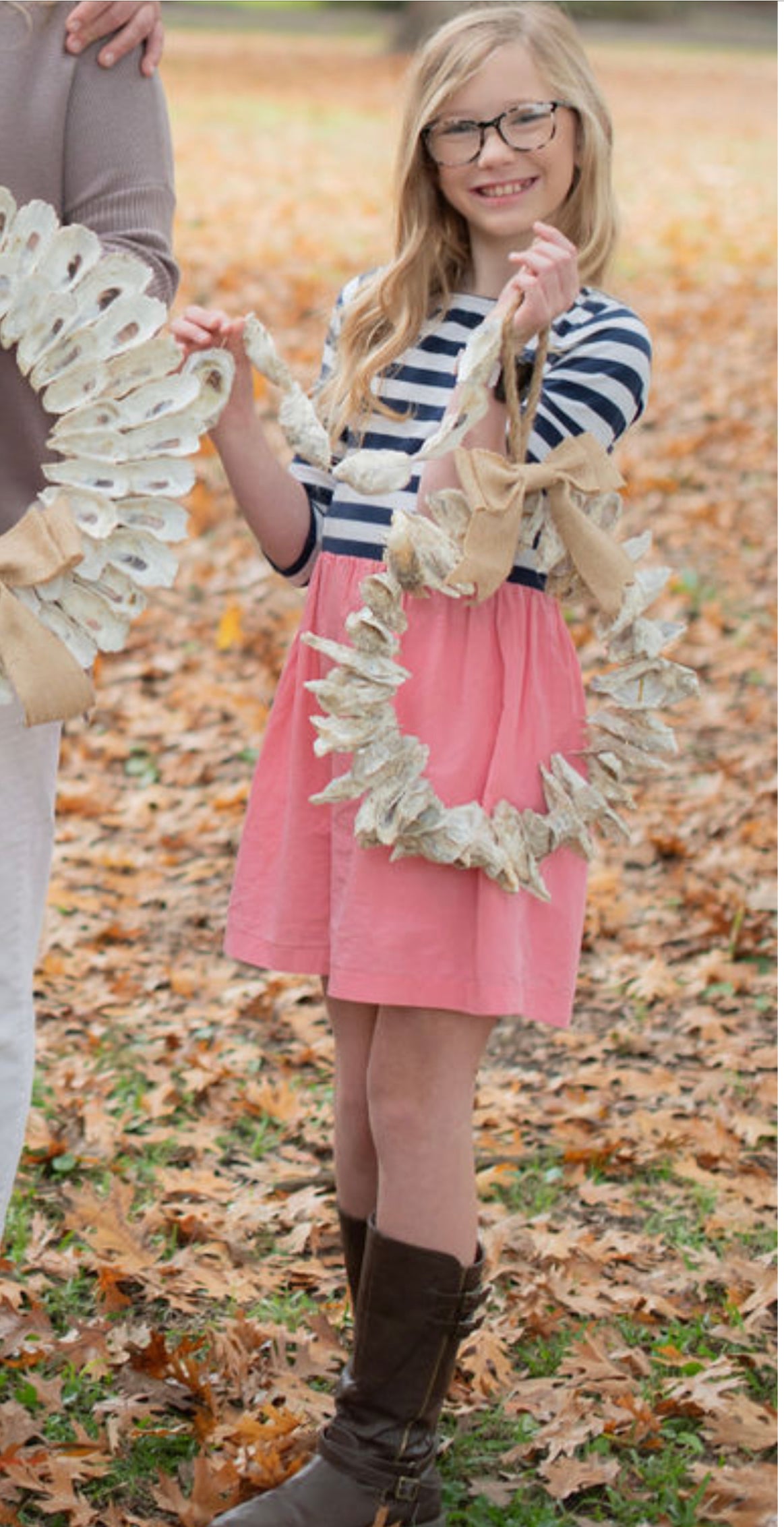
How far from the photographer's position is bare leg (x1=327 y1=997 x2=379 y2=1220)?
2.57 m

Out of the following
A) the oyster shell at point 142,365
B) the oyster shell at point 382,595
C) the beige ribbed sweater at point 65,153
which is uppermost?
the beige ribbed sweater at point 65,153

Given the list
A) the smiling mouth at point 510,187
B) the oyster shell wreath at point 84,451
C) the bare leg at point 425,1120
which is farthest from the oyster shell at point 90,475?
the bare leg at point 425,1120

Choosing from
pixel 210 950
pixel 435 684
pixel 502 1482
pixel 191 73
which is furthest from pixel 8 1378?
pixel 191 73

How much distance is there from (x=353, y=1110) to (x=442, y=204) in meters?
1.28

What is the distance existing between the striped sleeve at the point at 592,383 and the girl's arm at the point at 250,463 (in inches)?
14.3

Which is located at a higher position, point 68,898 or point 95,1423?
point 68,898

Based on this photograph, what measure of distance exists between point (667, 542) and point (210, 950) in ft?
11.7

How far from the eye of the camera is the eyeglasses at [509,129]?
7.76 ft

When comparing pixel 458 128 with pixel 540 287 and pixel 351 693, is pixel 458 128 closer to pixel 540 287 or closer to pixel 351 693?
pixel 540 287

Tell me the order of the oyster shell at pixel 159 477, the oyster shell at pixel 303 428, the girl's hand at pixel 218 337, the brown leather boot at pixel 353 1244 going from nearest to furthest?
the oyster shell at pixel 159 477, the girl's hand at pixel 218 337, the oyster shell at pixel 303 428, the brown leather boot at pixel 353 1244

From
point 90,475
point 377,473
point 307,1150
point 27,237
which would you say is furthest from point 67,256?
point 307,1150

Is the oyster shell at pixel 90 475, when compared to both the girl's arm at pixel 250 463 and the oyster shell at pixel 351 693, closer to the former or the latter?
the girl's arm at pixel 250 463

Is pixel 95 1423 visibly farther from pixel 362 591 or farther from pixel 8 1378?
pixel 362 591

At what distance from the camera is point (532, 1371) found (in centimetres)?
301
